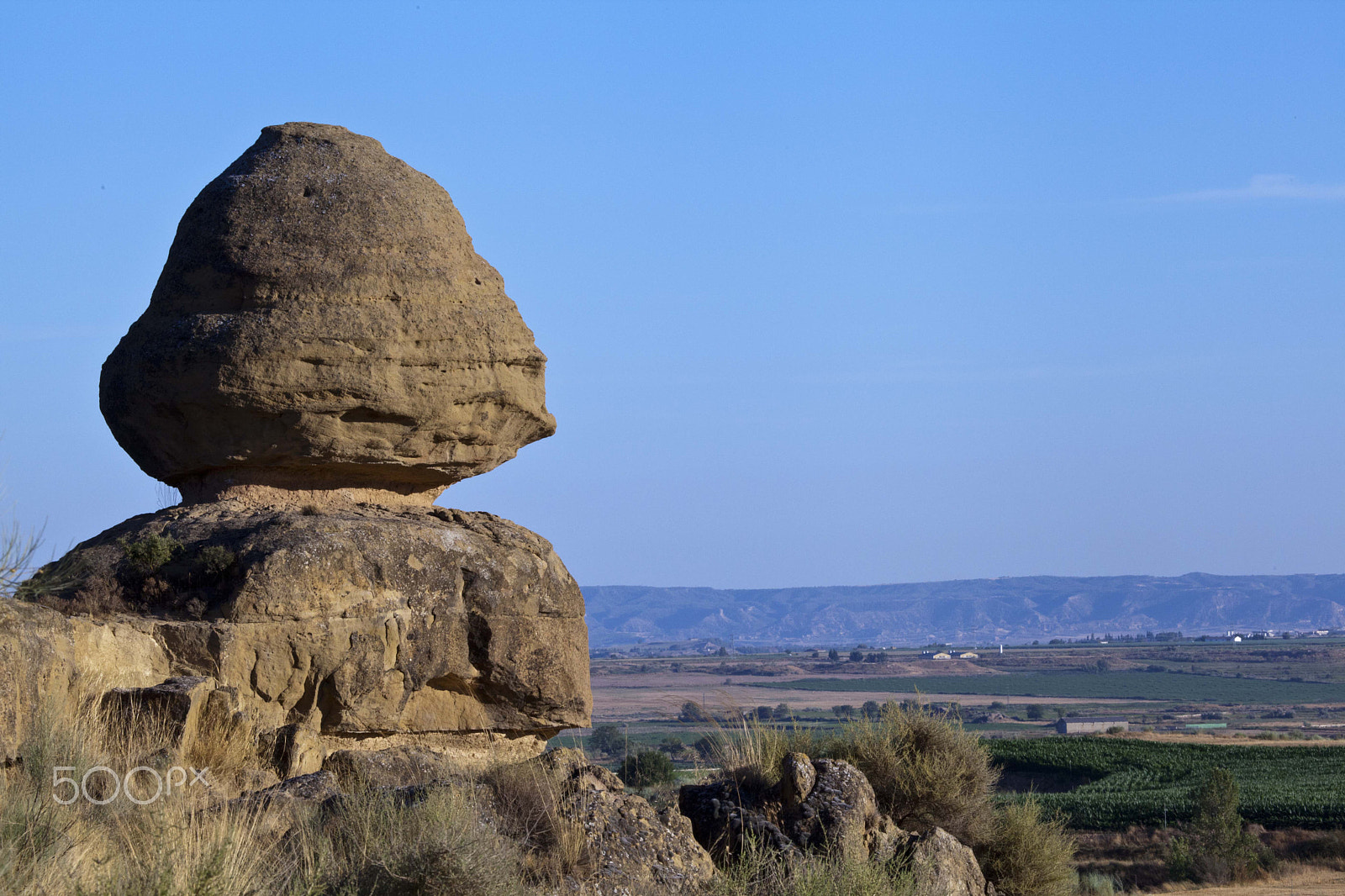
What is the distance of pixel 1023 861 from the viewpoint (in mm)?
11781

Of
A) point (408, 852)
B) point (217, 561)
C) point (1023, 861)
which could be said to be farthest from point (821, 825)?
point (217, 561)

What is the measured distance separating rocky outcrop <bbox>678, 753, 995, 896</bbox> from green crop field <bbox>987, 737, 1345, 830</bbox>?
80.6ft

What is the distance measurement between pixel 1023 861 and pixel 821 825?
10.1ft

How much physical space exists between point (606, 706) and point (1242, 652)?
98866 mm

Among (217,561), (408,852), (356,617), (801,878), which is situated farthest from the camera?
(356,617)

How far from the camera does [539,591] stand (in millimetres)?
10688

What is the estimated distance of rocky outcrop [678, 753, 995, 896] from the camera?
931cm

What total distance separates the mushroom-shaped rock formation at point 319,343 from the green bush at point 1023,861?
5523mm

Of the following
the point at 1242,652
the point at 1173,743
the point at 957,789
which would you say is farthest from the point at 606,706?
the point at 1242,652

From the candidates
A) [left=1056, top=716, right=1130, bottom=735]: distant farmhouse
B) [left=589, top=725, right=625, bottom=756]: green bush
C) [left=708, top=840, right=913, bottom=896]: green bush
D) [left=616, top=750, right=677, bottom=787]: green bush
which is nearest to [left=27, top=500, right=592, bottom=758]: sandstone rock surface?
[left=708, top=840, right=913, bottom=896]: green bush

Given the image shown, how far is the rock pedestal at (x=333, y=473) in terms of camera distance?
9.38 meters

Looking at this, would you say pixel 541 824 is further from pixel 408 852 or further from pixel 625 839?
pixel 408 852

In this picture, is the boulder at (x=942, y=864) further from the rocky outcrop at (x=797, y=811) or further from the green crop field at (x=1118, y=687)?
the green crop field at (x=1118, y=687)

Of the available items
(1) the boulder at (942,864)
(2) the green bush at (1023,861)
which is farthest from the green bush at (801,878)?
(2) the green bush at (1023,861)
